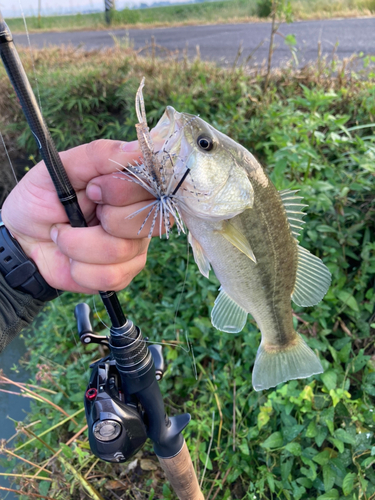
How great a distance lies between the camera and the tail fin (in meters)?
1.40

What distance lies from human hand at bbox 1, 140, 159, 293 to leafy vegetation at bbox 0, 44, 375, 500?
28 cm

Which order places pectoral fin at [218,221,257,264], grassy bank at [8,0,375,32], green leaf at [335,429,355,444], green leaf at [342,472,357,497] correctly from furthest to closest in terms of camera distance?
grassy bank at [8,0,375,32], green leaf at [335,429,355,444], green leaf at [342,472,357,497], pectoral fin at [218,221,257,264]

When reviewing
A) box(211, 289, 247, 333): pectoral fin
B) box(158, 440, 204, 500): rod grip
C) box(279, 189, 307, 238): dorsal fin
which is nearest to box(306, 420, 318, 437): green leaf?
box(158, 440, 204, 500): rod grip

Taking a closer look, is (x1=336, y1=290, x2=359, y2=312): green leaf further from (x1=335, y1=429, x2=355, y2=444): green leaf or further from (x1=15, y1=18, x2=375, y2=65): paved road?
(x1=15, y1=18, x2=375, y2=65): paved road

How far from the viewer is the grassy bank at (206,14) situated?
8.54 meters

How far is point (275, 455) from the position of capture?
6.48 ft

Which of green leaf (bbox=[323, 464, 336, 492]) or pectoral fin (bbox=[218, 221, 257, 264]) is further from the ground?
pectoral fin (bbox=[218, 221, 257, 264])

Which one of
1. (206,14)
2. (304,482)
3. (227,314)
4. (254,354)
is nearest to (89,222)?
(227,314)

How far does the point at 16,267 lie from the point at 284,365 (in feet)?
3.80

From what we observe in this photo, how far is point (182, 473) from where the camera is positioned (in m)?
1.52

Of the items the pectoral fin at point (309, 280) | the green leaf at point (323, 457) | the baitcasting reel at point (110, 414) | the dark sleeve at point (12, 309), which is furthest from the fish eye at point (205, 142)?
the green leaf at point (323, 457)

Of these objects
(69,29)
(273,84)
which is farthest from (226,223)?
(69,29)

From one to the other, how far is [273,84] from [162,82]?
133 cm

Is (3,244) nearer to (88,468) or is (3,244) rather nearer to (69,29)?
(88,468)
